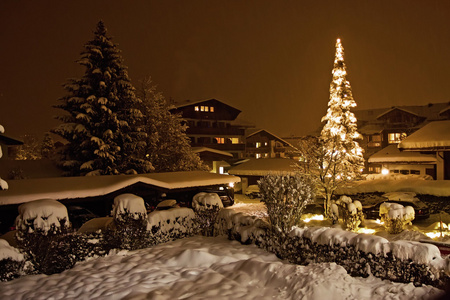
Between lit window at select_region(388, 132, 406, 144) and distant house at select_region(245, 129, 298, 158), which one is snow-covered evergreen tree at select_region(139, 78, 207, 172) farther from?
lit window at select_region(388, 132, 406, 144)

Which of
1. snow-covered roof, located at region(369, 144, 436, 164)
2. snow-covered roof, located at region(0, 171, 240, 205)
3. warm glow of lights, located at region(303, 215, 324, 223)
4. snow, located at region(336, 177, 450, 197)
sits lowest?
warm glow of lights, located at region(303, 215, 324, 223)

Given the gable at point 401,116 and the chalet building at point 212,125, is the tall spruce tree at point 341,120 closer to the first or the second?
the chalet building at point 212,125

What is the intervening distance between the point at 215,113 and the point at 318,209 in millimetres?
28943

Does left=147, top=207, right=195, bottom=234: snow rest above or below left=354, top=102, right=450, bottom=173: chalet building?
below

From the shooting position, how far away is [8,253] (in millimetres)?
8938

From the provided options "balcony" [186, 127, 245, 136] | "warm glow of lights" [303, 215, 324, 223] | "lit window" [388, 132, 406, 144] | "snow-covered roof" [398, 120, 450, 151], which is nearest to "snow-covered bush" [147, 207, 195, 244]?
"warm glow of lights" [303, 215, 324, 223]

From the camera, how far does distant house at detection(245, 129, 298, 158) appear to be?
187 feet

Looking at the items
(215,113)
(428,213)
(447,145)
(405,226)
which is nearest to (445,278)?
(405,226)

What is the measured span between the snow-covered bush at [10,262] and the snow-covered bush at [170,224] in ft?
13.8

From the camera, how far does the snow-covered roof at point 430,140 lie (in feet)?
77.1

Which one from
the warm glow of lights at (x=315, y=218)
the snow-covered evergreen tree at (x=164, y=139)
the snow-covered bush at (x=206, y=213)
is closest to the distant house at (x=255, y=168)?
the snow-covered evergreen tree at (x=164, y=139)

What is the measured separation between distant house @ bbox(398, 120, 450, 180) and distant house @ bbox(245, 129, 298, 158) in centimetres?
3124

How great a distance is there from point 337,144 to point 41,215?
57.7ft

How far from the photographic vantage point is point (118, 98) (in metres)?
23.3
